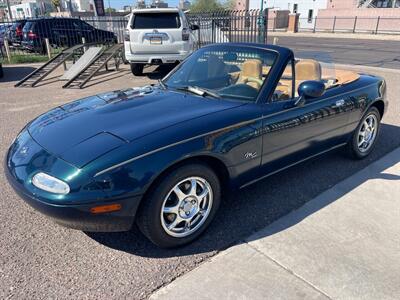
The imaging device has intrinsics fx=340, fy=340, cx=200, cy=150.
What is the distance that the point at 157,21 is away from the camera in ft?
31.9

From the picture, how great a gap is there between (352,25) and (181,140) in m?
45.3

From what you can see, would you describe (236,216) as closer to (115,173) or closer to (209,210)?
(209,210)

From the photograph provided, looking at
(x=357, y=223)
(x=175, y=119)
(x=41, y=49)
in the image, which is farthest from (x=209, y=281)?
(x=41, y=49)

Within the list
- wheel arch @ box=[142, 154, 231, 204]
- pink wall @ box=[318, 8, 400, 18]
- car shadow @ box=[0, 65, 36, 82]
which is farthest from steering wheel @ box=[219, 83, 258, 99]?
pink wall @ box=[318, 8, 400, 18]

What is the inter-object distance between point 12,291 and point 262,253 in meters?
1.78

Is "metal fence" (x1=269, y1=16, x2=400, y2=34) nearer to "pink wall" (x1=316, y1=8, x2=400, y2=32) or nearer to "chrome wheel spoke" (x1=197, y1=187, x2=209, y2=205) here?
"pink wall" (x1=316, y1=8, x2=400, y2=32)

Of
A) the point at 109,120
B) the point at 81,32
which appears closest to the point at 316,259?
the point at 109,120

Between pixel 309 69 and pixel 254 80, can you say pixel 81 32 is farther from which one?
pixel 254 80

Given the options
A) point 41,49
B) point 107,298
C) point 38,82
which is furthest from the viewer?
point 41,49

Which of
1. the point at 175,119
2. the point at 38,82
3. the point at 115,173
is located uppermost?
the point at 175,119

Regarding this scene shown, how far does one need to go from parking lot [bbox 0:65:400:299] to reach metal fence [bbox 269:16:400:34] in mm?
39408

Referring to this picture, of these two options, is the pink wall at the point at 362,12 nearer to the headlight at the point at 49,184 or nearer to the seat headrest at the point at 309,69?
the seat headrest at the point at 309,69

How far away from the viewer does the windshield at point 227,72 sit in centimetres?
327

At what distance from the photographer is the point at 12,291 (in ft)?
7.43
